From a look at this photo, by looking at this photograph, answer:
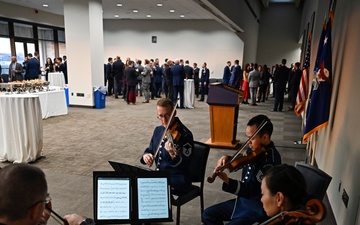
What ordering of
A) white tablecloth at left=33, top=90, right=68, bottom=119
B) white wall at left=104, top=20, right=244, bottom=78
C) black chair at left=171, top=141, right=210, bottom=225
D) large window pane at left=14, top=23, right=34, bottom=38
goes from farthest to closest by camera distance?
white wall at left=104, top=20, right=244, bottom=78
large window pane at left=14, top=23, right=34, bottom=38
white tablecloth at left=33, top=90, right=68, bottom=119
black chair at left=171, top=141, right=210, bottom=225

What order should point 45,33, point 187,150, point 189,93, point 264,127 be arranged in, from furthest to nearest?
1. point 45,33
2. point 189,93
3. point 187,150
4. point 264,127

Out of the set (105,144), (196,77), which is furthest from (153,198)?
(196,77)

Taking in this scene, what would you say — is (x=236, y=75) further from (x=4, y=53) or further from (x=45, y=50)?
(x=45, y=50)

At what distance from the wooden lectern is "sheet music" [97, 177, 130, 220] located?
3.47m

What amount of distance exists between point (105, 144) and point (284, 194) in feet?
A: 14.9

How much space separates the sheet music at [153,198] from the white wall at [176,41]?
13.6m

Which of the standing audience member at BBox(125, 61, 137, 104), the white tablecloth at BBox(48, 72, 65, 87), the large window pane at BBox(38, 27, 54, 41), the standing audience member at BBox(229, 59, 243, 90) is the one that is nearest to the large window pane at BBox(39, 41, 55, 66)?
the large window pane at BBox(38, 27, 54, 41)

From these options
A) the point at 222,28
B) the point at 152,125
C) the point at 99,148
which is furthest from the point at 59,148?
the point at 222,28

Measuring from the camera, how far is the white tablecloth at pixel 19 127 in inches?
168

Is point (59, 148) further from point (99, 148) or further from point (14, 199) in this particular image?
point (14, 199)

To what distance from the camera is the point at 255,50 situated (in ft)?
58.0

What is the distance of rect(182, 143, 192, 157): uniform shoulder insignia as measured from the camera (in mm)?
2496

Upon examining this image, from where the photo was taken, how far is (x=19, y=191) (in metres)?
1.09

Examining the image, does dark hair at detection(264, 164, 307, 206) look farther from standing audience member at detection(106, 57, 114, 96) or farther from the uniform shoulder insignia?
standing audience member at detection(106, 57, 114, 96)
